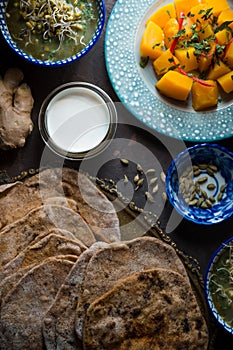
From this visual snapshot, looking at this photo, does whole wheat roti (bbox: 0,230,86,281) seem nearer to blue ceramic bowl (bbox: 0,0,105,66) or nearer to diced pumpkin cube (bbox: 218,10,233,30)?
blue ceramic bowl (bbox: 0,0,105,66)

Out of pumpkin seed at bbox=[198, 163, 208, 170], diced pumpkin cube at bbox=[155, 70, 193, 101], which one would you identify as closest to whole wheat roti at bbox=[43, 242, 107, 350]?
pumpkin seed at bbox=[198, 163, 208, 170]

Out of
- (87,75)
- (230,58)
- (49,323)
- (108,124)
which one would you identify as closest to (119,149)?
(108,124)

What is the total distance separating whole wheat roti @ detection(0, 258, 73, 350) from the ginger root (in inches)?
36.6

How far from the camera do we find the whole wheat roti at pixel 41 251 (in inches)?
186

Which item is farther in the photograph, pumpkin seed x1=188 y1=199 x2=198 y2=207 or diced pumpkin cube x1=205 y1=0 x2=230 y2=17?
pumpkin seed x1=188 y1=199 x2=198 y2=207

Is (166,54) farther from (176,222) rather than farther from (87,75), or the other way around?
(176,222)

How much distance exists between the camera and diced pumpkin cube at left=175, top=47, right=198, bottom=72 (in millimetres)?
4887

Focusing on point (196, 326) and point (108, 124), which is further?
point (108, 124)

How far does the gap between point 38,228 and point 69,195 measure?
1.14 feet

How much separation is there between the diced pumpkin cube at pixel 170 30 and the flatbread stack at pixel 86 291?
54.1 inches

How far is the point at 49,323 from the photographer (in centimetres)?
456

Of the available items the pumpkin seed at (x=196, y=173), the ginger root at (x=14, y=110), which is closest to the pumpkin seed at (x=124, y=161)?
the pumpkin seed at (x=196, y=173)

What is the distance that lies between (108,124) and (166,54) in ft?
2.12

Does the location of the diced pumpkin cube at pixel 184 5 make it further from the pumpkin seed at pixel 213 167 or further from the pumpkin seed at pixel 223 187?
the pumpkin seed at pixel 223 187
